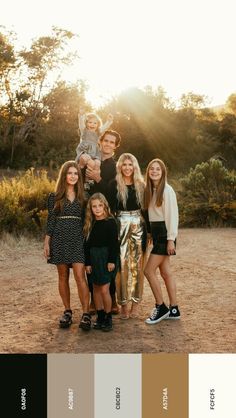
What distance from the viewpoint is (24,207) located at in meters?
11.5

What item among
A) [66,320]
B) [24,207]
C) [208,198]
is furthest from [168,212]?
[208,198]

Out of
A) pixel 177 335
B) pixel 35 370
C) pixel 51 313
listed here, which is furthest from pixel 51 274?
pixel 35 370

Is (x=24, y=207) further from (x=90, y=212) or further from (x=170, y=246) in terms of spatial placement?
(x=170, y=246)

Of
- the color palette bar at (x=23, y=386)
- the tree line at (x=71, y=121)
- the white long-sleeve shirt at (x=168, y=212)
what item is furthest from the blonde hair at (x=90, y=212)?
the tree line at (x=71, y=121)

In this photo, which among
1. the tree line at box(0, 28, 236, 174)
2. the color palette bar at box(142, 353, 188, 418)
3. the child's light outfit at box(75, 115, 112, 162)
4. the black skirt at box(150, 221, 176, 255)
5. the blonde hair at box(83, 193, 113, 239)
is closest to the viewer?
the color palette bar at box(142, 353, 188, 418)

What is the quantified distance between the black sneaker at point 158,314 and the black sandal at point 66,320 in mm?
774

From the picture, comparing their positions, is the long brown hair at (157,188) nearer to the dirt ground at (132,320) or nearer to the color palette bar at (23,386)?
the dirt ground at (132,320)

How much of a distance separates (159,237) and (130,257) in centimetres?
37

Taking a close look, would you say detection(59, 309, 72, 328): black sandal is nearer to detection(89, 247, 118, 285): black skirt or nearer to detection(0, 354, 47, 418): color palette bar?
detection(89, 247, 118, 285): black skirt

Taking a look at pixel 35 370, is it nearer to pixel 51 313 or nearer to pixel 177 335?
pixel 177 335

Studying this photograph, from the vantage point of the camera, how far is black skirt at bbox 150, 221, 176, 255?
6.16m

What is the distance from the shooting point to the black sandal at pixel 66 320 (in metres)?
6.06

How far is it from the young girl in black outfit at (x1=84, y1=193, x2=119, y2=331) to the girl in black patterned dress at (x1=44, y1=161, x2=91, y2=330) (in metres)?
0.09

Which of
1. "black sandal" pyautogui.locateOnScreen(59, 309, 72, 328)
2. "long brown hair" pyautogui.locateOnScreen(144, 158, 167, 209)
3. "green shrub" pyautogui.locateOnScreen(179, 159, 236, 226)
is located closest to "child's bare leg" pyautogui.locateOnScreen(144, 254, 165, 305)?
"long brown hair" pyautogui.locateOnScreen(144, 158, 167, 209)
